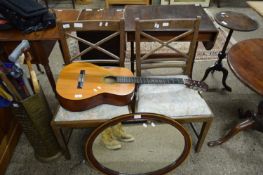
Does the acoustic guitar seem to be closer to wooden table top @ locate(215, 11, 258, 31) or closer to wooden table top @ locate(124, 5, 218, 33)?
wooden table top @ locate(124, 5, 218, 33)

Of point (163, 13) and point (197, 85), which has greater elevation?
point (163, 13)

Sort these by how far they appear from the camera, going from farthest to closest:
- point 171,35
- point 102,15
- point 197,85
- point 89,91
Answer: point 102,15, point 171,35, point 197,85, point 89,91

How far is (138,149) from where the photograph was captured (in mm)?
1555

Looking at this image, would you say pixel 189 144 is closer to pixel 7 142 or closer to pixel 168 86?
pixel 168 86

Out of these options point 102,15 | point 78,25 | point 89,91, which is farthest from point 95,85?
point 102,15

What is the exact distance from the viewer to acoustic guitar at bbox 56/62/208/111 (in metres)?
1.24

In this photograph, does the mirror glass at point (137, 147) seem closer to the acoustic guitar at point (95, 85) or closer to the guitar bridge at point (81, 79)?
the acoustic guitar at point (95, 85)

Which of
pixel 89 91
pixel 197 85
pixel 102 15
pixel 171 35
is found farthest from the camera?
pixel 102 15

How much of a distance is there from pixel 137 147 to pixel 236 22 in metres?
1.28

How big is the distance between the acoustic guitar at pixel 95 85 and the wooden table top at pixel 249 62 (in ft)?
0.75

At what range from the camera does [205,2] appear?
142 inches

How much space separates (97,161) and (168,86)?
647 mm

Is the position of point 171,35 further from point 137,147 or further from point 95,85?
point 137,147

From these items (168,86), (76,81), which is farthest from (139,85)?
(76,81)
